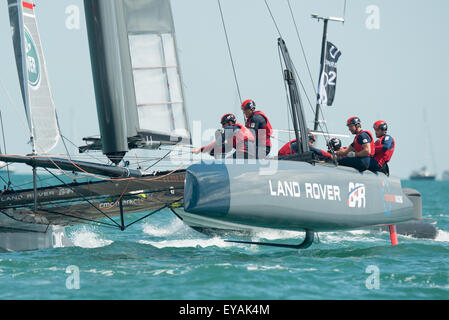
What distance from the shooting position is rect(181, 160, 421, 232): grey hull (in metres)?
6.88

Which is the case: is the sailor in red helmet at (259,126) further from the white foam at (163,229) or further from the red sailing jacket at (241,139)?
the white foam at (163,229)

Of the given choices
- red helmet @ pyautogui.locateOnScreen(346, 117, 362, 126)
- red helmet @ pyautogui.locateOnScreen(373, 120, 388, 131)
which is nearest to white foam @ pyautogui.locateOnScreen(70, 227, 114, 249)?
red helmet @ pyautogui.locateOnScreen(346, 117, 362, 126)

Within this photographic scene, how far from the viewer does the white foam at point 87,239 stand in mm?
10179

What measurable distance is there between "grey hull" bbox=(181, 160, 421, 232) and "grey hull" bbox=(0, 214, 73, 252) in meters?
2.99

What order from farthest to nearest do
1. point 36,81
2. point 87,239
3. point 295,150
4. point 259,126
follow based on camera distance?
point 87,239
point 36,81
point 295,150
point 259,126

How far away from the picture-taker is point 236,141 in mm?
8031

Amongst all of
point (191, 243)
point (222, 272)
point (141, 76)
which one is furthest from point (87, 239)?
point (222, 272)

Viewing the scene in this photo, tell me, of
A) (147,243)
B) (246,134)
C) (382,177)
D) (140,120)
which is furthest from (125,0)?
(382,177)

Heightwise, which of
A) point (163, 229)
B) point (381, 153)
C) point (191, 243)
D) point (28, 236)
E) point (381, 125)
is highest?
point (381, 125)

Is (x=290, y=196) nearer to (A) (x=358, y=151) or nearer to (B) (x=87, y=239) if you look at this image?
(A) (x=358, y=151)

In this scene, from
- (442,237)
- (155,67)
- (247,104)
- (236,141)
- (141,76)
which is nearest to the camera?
(236,141)

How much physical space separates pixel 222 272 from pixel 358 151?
279 cm

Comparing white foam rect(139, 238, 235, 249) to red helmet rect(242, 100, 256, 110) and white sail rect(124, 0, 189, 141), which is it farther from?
red helmet rect(242, 100, 256, 110)
